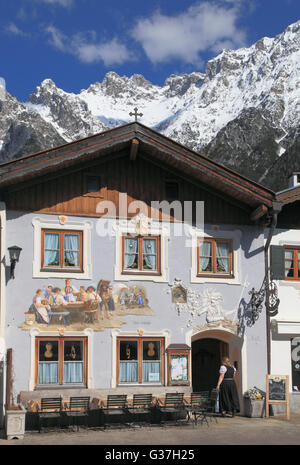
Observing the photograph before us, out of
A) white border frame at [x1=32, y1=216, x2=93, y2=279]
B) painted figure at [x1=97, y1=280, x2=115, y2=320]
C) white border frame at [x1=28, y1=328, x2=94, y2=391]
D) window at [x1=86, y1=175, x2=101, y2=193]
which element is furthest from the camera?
window at [x1=86, y1=175, x2=101, y2=193]

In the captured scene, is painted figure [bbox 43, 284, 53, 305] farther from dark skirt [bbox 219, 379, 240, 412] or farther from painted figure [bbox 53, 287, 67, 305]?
dark skirt [bbox 219, 379, 240, 412]

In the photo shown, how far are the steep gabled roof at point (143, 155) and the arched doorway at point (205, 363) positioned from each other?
218 inches

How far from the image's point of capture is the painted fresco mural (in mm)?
18250

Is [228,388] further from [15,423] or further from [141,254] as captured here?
[15,423]

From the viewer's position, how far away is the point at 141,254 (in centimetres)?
1961

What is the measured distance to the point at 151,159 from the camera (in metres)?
20.0

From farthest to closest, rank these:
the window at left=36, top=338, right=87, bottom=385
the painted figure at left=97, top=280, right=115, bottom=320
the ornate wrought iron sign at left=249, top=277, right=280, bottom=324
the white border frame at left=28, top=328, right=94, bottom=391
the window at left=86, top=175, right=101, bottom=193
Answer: the ornate wrought iron sign at left=249, top=277, right=280, bottom=324 < the window at left=86, top=175, right=101, bottom=193 < the painted figure at left=97, top=280, right=115, bottom=320 < the window at left=36, top=338, right=87, bottom=385 < the white border frame at left=28, top=328, right=94, bottom=391

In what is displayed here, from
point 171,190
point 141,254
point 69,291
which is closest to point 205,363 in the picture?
point 141,254

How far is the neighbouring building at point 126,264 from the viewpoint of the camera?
59.8 feet

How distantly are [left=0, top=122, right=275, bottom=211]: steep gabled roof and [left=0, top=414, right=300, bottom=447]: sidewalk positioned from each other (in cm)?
648

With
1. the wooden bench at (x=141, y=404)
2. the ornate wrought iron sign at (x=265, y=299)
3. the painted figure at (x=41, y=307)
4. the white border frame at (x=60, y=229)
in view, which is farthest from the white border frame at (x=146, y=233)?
the wooden bench at (x=141, y=404)

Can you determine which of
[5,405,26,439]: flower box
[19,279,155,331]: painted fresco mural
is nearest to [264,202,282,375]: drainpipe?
[19,279,155,331]: painted fresco mural

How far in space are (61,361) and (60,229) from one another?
3.68 meters
